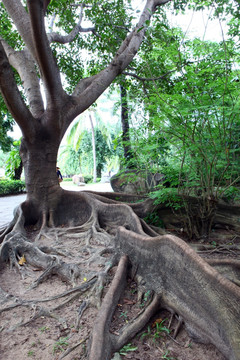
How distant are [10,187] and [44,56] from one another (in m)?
13.4

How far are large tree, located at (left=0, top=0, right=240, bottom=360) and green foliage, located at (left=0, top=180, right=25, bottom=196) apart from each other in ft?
34.8

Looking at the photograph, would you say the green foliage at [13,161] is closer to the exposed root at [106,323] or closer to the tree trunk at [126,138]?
the tree trunk at [126,138]

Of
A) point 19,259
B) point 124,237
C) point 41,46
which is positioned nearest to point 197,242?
point 124,237

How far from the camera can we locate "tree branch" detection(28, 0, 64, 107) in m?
3.83

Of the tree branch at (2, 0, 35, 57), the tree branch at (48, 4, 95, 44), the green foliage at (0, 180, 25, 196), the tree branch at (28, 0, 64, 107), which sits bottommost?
the green foliage at (0, 180, 25, 196)

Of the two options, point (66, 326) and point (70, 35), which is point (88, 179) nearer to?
point (70, 35)

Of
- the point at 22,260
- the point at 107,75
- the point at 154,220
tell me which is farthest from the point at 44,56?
the point at 154,220

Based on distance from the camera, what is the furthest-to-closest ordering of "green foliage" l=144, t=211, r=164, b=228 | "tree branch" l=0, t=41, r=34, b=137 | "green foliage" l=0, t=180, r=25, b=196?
"green foliage" l=0, t=180, r=25, b=196, "green foliage" l=144, t=211, r=164, b=228, "tree branch" l=0, t=41, r=34, b=137

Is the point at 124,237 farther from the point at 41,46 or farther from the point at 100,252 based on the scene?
the point at 41,46

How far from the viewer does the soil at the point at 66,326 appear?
7.24ft

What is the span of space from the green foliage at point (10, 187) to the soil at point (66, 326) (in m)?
13.6

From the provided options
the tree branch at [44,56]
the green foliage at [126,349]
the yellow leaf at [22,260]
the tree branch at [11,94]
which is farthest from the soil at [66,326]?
the tree branch at [44,56]

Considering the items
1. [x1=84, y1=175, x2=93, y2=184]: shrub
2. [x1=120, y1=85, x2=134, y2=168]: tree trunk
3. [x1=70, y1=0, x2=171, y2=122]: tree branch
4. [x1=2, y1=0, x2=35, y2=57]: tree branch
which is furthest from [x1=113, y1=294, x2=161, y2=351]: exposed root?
[x1=84, y1=175, x2=93, y2=184]: shrub

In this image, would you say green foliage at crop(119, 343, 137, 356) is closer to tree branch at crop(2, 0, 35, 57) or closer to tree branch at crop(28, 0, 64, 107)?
tree branch at crop(28, 0, 64, 107)
